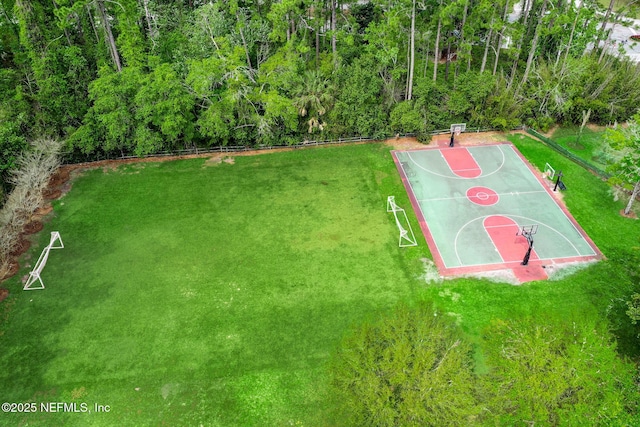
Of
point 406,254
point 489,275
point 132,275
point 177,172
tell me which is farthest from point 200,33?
point 489,275

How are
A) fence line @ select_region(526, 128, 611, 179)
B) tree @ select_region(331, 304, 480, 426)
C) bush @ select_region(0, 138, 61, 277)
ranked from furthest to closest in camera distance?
fence line @ select_region(526, 128, 611, 179), bush @ select_region(0, 138, 61, 277), tree @ select_region(331, 304, 480, 426)

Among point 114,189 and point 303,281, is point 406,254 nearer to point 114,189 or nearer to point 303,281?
point 303,281

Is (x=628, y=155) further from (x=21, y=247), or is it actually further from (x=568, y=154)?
(x=21, y=247)

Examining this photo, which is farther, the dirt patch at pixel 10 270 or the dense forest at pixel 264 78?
the dense forest at pixel 264 78

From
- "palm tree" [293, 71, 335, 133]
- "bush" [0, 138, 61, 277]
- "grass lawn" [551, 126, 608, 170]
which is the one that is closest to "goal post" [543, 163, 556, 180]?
"grass lawn" [551, 126, 608, 170]

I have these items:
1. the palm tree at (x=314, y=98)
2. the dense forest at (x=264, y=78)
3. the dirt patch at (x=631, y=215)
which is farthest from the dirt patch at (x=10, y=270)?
the dirt patch at (x=631, y=215)

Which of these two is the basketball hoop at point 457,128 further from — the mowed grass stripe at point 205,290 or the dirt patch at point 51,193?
the dirt patch at point 51,193

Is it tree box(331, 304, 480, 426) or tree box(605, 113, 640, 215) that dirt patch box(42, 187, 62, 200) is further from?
tree box(605, 113, 640, 215)

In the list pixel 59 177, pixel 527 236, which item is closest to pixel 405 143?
pixel 527 236
